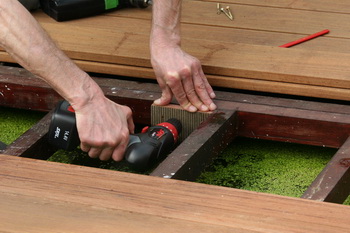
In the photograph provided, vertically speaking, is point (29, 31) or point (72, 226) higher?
point (29, 31)

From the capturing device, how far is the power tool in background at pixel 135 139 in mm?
2518

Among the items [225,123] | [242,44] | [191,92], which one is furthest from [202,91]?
[242,44]

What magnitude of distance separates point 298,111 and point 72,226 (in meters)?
1.09

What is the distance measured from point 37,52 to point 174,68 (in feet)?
1.75

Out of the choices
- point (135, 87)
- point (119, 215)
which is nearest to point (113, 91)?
point (135, 87)

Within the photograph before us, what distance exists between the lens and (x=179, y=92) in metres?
2.75

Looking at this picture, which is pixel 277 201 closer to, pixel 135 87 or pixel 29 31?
pixel 29 31

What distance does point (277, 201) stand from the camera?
2025 millimetres

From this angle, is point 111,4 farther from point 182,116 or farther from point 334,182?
point 334,182

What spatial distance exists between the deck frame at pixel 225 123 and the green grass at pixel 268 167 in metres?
0.09

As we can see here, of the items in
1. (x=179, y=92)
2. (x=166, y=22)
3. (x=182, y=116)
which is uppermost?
(x=166, y=22)

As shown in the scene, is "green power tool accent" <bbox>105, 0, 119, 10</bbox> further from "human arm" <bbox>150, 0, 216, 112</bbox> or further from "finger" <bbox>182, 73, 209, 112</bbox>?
"finger" <bbox>182, 73, 209, 112</bbox>

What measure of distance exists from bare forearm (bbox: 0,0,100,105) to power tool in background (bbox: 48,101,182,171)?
14 cm

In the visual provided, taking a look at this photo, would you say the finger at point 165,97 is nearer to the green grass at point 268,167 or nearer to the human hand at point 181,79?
the human hand at point 181,79
